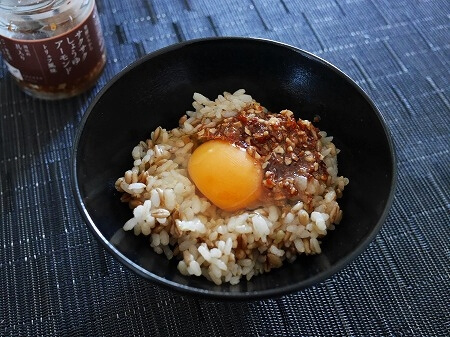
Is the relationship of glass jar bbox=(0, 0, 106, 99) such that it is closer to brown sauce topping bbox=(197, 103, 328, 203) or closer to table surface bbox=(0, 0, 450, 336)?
table surface bbox=(0, 0, 450, 336)

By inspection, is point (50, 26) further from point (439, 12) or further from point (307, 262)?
point (439, 12)

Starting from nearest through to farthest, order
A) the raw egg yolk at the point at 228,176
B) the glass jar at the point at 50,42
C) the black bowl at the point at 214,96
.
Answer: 1. the black bowl at the point at 214,96
2. the raw egg yolk at the point at 228,176
3. the glass jar at the point at 50,42

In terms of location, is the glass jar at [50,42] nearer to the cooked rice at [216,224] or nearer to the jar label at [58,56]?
the jar label at [58,56]

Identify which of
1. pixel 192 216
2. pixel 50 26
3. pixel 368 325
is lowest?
pixel 368 325

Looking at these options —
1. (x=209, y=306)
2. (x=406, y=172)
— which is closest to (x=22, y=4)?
(x=209, y=306)

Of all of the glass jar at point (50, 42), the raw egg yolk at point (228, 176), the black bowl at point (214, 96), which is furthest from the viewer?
the glass jar at point (50, 42)

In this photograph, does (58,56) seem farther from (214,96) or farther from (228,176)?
(228,176)

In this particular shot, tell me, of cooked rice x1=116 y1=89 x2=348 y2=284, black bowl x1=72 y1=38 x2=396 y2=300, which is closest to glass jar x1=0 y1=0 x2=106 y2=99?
black bowl x1=72 y1=38 x2=396 y2=300

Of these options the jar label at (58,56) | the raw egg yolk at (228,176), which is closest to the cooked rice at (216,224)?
the raw egg yolk at (228,176)
